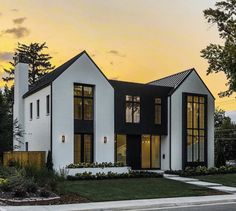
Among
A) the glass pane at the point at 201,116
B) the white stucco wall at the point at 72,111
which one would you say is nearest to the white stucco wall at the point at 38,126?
the white stucco wall at the point at 72,111

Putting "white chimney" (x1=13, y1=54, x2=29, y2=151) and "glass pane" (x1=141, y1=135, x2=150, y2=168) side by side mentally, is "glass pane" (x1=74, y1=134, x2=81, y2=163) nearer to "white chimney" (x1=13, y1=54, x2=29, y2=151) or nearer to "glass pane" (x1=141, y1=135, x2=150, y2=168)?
"glass pane" (x1=141, y1=135, x2=150, y2=168)

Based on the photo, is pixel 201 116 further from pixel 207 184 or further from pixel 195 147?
pixel 207 184

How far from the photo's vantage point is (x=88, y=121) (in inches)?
1084

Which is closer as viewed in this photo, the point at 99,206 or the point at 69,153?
the point at 99,206

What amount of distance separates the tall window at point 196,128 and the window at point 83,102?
7589 mm

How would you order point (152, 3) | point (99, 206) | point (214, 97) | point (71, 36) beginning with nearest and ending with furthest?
point (99, 206)
point (152, 3)
point (71, 36)
point (214, 97)

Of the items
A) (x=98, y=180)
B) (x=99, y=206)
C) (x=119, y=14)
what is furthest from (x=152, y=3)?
(x=99, y=206)

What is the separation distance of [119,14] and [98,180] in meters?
9.13

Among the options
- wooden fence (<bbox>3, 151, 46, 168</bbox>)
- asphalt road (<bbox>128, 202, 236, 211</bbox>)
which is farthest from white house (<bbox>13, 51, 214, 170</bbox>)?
asphalt road (<bbox>128, 202, 236, 211</bbox>)

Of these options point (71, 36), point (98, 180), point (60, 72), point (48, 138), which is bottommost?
point (98, 180)

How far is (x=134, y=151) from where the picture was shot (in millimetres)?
30266

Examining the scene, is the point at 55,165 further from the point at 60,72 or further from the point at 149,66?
the point at 149,66

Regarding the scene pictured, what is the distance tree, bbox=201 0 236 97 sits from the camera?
27391 millimetres

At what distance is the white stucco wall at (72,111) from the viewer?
86.0 feet
